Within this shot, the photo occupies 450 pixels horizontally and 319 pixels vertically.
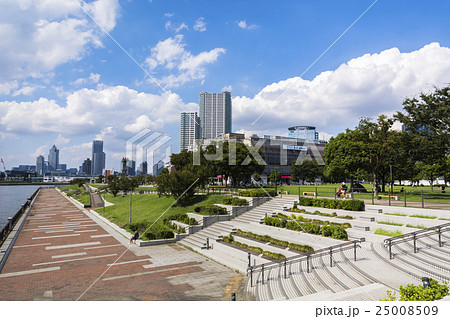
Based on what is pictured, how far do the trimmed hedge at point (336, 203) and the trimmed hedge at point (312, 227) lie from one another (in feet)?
11.3

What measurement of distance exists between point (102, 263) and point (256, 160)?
43.7 meters

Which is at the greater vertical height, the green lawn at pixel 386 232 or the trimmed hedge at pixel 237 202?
the trimmed hedge at pixel 237 202

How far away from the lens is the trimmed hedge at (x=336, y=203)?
68.2 feet

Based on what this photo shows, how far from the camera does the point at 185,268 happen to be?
52.5ft

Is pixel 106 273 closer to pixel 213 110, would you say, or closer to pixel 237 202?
pixel 237 202

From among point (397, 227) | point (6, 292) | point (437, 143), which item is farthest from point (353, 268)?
point (437, 143)

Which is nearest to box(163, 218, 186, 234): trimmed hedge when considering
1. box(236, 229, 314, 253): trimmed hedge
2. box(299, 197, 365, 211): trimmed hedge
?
box(236, 229, 314, 253): trimmed hedge

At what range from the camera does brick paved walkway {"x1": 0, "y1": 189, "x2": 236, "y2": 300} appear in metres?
12.2

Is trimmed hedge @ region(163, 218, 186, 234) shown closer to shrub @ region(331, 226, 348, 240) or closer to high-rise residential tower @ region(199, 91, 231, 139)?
high-rise residential tower @ region(199, 91, 231, 139)

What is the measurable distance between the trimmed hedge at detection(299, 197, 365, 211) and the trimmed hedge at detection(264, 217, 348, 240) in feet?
11.3

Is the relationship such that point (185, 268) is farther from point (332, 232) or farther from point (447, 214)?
point (447, 214)

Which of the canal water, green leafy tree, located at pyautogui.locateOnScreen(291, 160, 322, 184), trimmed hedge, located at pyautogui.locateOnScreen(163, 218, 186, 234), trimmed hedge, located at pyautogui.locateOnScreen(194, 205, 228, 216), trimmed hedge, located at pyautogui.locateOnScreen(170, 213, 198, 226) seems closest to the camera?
trimmed hedge, located at pyautogui.locateOnScreen(163, 218, 186, 234)

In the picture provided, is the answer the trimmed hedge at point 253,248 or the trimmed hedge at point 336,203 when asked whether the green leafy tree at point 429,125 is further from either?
the trimmed hedge at point 253,248

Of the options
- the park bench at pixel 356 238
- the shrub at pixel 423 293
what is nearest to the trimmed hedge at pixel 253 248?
the park bench at pixel 356 238
